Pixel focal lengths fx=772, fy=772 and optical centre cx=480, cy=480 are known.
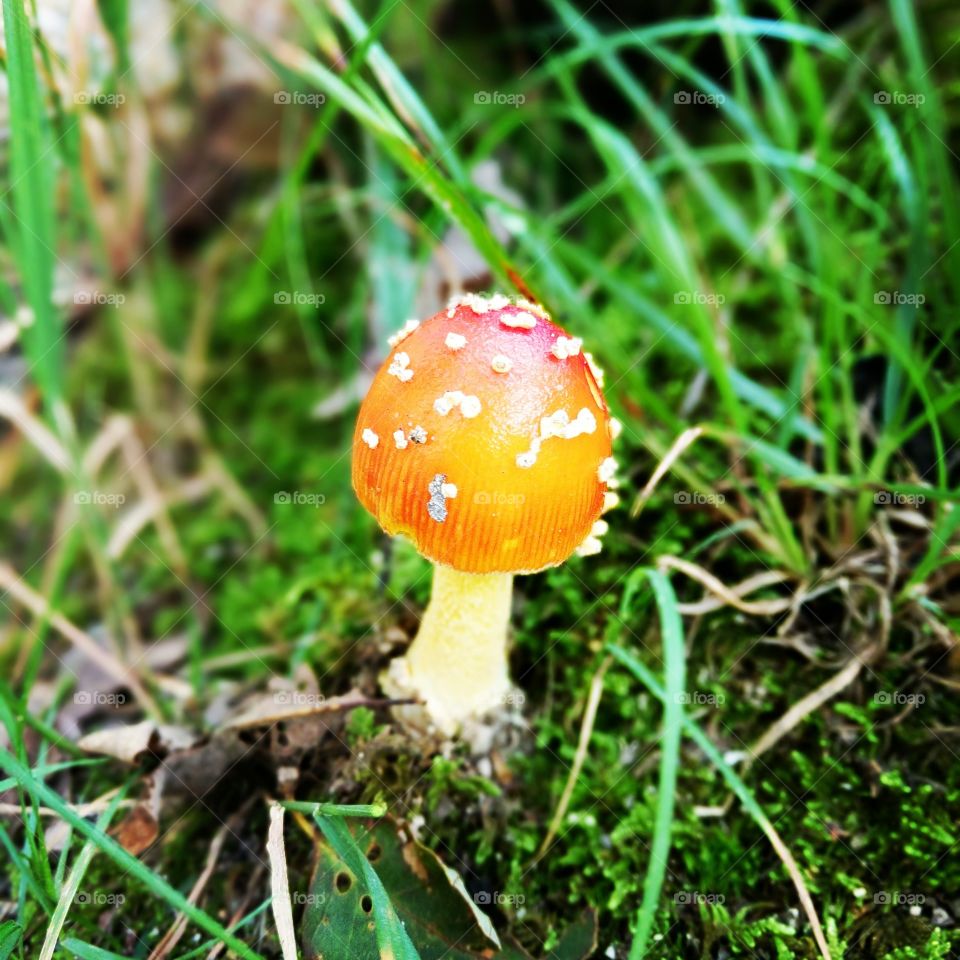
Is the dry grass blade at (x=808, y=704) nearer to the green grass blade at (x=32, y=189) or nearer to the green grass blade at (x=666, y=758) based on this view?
the green grass blade at (x=666, y=758)

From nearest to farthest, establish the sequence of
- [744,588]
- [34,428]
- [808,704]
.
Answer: [808,704] → [744,588] → [34,428]

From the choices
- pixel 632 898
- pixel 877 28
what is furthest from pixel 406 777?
pixel 877 28

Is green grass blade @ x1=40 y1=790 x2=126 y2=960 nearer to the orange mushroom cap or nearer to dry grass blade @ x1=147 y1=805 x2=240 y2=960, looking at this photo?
dry grass blade @ x1=147 y1=805 x2=240 y2=960

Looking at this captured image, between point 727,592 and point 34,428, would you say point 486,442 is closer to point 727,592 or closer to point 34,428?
point 727,592

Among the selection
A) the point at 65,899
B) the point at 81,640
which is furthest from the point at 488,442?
the point at 81,640

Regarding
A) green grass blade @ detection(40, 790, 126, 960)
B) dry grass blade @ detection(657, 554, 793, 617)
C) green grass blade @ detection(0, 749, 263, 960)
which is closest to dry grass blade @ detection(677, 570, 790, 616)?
dry grass blade @ detection(657, 554, 793, 617)

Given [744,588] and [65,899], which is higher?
[744,588]
